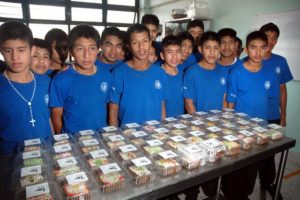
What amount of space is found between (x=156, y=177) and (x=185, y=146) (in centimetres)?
28

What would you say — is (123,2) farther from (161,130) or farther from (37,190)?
(37,190)

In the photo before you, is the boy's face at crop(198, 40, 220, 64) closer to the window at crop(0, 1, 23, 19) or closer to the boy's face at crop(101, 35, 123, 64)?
the boy's face at crop(101, 35, 123, 64)

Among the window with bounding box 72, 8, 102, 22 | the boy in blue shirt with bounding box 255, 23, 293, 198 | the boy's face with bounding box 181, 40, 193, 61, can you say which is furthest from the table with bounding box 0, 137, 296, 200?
the window with bounding box 72, 8, 102, 22

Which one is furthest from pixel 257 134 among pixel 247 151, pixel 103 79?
pixel 103 79

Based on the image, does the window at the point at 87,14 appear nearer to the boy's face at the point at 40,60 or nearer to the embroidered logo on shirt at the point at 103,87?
the boy's face at the point at 40,60

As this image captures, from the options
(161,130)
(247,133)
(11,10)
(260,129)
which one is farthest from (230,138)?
(11,10)

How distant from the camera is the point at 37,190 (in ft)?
2.91

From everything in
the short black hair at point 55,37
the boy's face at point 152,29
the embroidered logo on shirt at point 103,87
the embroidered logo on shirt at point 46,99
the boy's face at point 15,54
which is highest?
the boy's face at point 152,29

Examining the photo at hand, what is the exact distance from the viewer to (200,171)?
3.73 feet

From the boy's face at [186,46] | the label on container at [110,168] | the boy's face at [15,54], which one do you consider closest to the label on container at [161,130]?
the label on container at [110,168]

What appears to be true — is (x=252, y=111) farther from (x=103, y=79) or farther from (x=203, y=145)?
(x=103, y=79)

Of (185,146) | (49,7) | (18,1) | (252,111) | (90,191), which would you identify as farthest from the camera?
(49,7)

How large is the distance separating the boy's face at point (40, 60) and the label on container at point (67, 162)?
135 cm

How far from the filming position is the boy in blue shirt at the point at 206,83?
2.30m
